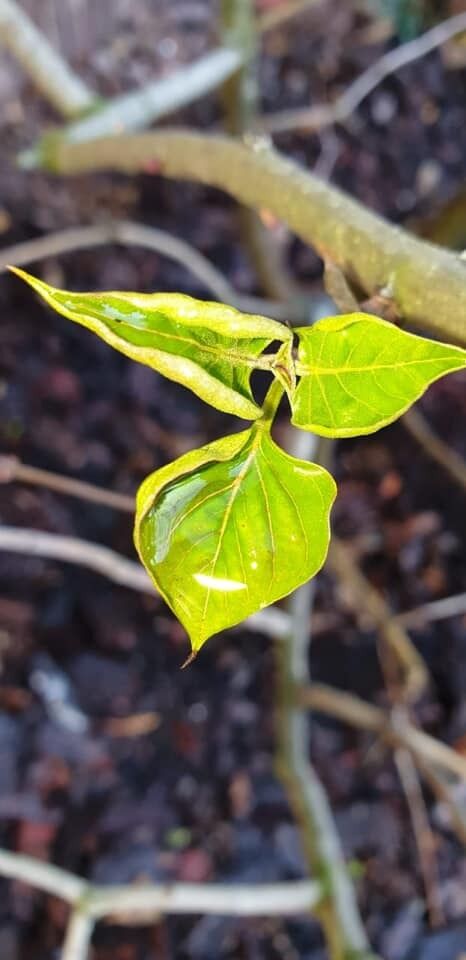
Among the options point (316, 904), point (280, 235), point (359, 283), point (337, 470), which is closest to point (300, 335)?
point (359, 283)

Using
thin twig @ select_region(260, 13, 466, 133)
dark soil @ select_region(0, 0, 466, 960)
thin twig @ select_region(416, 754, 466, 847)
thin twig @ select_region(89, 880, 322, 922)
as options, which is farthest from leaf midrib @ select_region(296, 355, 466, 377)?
thin twig @ select_region(260, 13, 466, 133)

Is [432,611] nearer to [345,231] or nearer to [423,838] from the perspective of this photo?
[423,838]

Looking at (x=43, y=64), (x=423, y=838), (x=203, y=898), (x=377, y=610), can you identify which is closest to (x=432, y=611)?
(x=377, y=610)

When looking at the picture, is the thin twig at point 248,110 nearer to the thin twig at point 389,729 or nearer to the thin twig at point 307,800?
the thin twig at point 307,800

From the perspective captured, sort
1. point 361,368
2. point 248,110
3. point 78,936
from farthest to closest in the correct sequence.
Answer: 1. point 248,110
2. point 78,936
3. point 361,368

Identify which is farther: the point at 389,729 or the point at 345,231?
the point at 389,729

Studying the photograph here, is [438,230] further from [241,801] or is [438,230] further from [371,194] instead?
[241,801]

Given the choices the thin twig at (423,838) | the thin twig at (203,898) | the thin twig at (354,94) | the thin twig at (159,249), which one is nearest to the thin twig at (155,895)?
the thin twig at (203,898)
